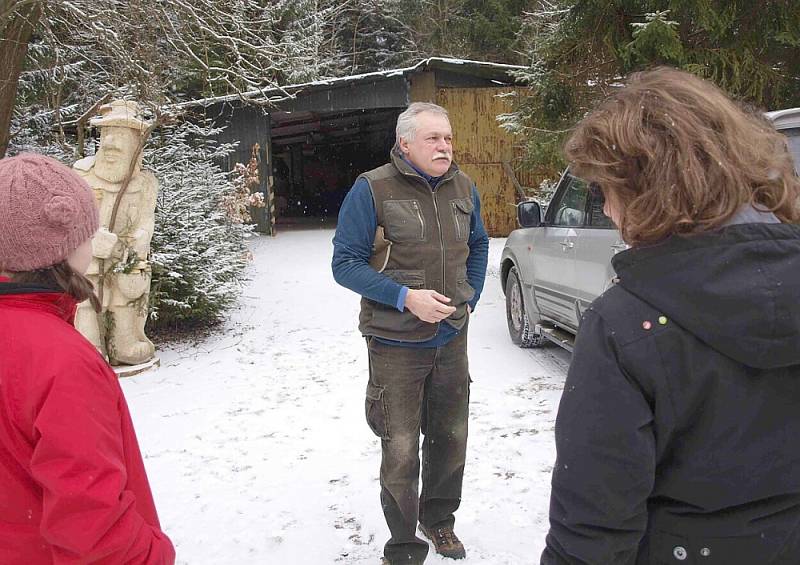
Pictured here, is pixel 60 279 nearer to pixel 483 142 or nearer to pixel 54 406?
pixel 54 406

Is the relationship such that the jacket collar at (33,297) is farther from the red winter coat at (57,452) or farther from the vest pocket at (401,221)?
the vest pocket at (401,221)

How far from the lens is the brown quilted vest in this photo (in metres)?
2.66

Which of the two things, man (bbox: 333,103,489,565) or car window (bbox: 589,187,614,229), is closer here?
man (bbox: 333,103,489,565)

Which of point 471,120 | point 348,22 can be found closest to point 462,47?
point 348,22

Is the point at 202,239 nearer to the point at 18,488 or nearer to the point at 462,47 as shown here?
the point at 18,488

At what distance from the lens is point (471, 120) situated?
1502 cm

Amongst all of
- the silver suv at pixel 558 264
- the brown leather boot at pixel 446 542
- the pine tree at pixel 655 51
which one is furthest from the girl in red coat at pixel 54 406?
the pine tree at pixel 655 51

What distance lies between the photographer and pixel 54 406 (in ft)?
4.08

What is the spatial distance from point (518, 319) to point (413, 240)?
413 centimetres

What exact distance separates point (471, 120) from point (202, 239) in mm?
9087

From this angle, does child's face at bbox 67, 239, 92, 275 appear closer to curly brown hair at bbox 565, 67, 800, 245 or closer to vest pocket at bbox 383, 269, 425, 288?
curly brown hair at bbox 565, 67, 800, 245

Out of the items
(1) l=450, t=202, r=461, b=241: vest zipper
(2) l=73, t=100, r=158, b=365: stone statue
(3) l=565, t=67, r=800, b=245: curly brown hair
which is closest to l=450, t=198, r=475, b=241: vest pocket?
(1) l=450, t=202, r=461, b=241: vest zipper

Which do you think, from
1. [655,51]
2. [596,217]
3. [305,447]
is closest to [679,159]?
[305,447]

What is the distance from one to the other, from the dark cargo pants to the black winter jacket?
5.04ft
